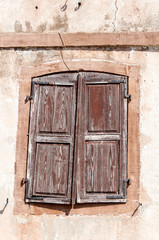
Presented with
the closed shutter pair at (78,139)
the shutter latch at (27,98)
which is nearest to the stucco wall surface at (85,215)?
the shutter latch at (27,98)

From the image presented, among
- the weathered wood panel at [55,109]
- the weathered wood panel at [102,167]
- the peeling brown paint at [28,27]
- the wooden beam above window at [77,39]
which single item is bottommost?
the weathered wood panel at [102,167]

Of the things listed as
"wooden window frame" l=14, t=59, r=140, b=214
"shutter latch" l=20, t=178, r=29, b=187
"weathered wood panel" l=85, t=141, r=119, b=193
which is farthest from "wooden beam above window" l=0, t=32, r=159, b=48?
"shutter latch" l=20, t=178, r=29, b=187

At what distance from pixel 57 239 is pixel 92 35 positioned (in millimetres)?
2716

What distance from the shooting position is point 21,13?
5875mm

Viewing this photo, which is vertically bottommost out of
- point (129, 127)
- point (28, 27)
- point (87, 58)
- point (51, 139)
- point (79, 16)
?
point (51, 139)

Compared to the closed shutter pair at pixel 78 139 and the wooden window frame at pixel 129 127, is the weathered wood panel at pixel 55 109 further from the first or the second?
the wooden window frame at pixel 129 127

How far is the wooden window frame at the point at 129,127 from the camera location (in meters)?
5.38

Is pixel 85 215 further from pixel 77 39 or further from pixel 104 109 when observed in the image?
pixel 77 39

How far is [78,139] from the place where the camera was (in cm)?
545

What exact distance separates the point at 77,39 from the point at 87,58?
295 millimetres

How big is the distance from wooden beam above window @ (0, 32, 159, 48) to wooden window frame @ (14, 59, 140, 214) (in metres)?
0.26

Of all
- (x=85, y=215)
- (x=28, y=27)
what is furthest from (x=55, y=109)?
(x=85, y=215)

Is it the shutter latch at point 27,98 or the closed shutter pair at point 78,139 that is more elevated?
the shutter latch at point 27,98

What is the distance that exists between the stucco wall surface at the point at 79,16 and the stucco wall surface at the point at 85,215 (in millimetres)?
315
